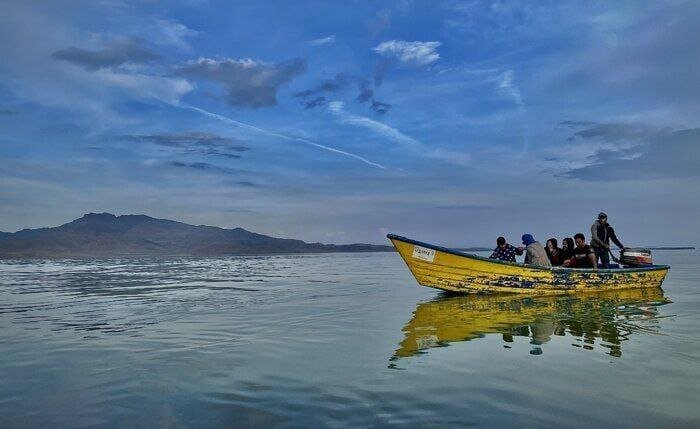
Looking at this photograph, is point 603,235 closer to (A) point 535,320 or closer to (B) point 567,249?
(B) point 567,249

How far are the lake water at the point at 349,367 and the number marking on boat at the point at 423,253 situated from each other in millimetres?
3858

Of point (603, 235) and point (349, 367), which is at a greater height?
point (603, 235)

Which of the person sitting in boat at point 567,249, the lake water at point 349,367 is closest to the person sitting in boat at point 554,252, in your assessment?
the person sitting in boat at point 567,249

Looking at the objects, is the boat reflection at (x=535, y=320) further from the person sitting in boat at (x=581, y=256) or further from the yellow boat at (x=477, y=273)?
the person sitting in boat at (x=581, y=256)

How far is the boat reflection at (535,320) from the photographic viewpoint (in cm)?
941

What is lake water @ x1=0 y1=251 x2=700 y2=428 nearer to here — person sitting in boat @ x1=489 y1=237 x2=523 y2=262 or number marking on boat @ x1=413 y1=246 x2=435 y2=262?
number marking on boat @ x1=413 y1=246 x2=435 y2=262

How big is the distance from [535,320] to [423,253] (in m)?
6.59

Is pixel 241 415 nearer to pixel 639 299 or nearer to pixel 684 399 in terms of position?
pixel 684 399

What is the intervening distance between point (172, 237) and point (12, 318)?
601ft

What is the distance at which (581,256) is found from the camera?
789 inches

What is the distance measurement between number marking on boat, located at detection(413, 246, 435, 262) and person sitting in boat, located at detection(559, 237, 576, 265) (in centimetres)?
658

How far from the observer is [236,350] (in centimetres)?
870

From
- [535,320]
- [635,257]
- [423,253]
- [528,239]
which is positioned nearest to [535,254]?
[528,239]

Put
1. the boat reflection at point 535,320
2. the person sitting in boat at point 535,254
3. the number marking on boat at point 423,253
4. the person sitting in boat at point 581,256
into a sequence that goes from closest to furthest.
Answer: the boat reflection at point 535,320 < the number marking on boat at point 423,253 < the person sitting in boat at point 535,254 < the person sitting in boat at point 581,256
